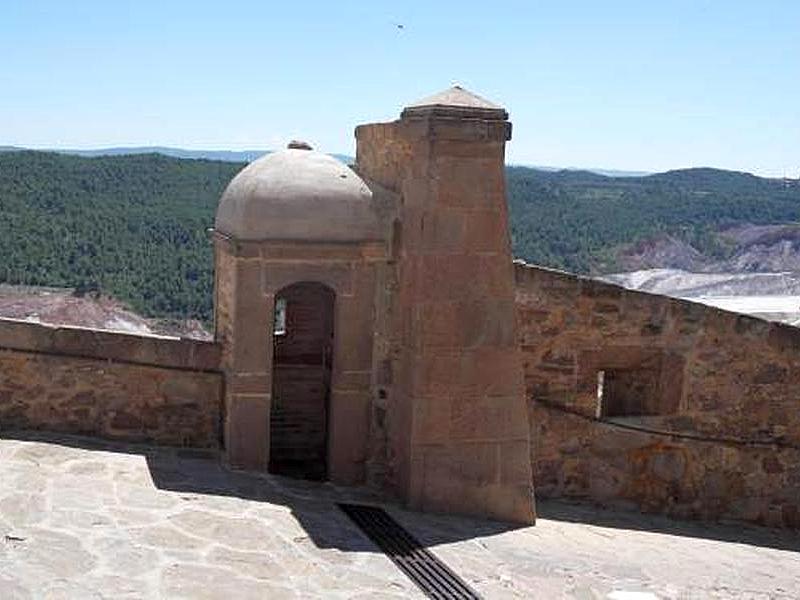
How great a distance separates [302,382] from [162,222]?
34.7 meters

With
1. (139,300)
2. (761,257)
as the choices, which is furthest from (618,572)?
(761,257)

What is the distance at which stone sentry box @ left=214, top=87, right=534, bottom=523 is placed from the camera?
845 centimetres

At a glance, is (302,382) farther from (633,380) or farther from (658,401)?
(658,401)

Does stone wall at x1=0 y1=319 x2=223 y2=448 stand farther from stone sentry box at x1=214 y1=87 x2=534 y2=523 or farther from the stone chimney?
the stone chimney

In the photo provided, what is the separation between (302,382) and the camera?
1091 centimetres

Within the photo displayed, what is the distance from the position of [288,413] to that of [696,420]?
14.3ft

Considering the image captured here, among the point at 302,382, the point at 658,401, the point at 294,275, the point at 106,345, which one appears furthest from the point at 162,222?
the point at 294,275

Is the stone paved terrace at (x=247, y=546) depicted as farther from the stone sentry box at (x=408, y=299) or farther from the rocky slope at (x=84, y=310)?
the rocky slope at (x=84, y=310)

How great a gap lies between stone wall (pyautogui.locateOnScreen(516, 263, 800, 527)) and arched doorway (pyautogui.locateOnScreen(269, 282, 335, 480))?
2.18 metres

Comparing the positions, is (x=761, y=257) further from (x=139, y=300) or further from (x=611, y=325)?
(x=611, y=325)

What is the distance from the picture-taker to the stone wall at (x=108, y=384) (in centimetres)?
903

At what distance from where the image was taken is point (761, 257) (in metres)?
59.2

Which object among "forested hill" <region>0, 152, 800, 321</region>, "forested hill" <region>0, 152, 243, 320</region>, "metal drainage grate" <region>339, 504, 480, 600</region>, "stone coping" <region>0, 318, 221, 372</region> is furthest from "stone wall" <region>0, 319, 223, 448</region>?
"forested hill" <region>0, 152, 800, 321</region>

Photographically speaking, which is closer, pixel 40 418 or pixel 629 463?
pixel 40 418
